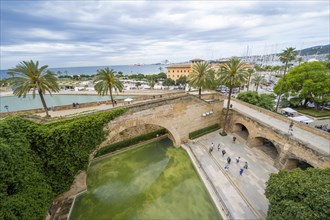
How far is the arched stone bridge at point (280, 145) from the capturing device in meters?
14.0

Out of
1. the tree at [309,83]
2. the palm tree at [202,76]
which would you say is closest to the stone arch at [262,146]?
the palm tree at [202,76]

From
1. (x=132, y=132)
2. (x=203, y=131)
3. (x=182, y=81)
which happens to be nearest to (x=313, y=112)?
(x=203, y=131)

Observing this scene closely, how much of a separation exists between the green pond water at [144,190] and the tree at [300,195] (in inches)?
201

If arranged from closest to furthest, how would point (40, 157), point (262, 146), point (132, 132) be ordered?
point (40, 157) < point (262, 146) < point (132, 132)

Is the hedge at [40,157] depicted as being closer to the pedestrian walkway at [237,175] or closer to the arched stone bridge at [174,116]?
the arched stone bridge at [174,116]

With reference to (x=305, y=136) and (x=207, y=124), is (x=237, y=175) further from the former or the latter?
(x=207, y=124)

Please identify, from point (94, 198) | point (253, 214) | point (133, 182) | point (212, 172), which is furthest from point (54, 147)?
point (253, 214)

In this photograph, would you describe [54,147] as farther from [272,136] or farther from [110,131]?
[272,136]

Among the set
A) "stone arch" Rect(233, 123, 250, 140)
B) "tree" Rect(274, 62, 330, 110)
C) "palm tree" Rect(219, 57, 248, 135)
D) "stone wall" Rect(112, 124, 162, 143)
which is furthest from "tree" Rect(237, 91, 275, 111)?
"stone wall" Rect(112, 124, 162, 143)

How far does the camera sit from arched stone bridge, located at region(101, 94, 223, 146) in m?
16.5

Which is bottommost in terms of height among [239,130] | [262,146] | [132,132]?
[262,146]

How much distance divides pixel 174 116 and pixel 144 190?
31.0 feet

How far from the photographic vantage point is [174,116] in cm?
2027

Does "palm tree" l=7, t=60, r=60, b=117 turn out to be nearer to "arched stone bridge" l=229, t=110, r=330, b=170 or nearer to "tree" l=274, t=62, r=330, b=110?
"arched stone bridge" l=229, t=110, r=330, b=170
